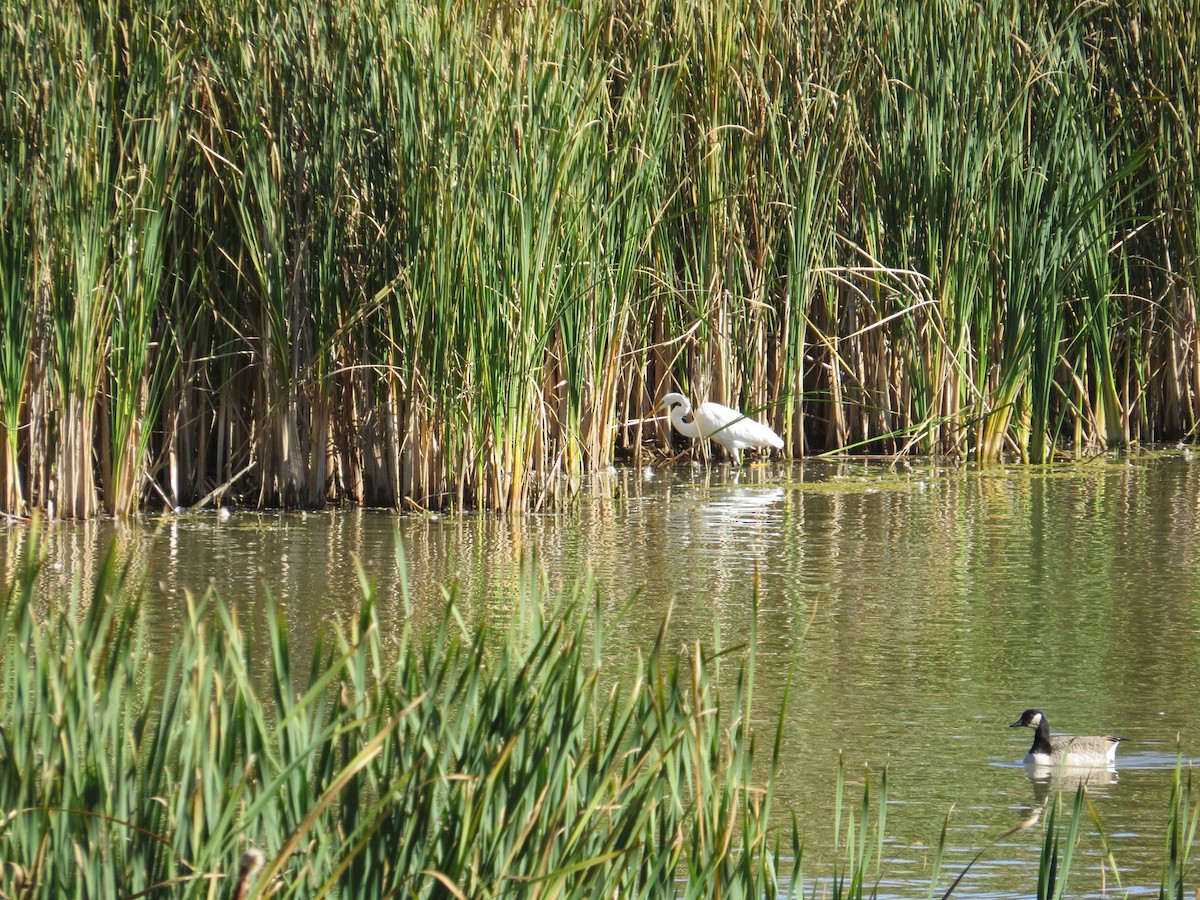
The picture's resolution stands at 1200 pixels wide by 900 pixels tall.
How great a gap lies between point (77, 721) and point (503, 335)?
492 cm


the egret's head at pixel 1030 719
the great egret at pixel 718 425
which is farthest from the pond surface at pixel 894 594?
the great egret at pixel 718 425

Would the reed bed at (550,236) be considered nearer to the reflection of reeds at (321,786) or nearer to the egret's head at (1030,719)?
the egret's head at (1030,719)

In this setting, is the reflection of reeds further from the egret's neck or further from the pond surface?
the egret's neck

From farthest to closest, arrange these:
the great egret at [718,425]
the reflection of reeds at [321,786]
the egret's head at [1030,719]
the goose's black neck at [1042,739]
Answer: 1. the great egret at [718,425]
2. the egret's head at [1030,719]
3. the goose's black neck at [1042,739]
4. the reflection of reeds at [321,786]

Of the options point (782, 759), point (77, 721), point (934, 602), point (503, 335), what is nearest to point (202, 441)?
point (503, 335)

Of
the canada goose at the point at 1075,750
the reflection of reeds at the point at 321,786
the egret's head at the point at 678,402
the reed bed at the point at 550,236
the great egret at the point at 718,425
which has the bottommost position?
the canada goose at the point at 1075,750

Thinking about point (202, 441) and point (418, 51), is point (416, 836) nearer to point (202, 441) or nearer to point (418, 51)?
point (418, 51)

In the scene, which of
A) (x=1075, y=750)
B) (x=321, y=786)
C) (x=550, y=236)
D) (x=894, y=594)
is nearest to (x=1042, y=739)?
(x=1075, y=750)

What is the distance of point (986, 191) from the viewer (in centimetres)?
847

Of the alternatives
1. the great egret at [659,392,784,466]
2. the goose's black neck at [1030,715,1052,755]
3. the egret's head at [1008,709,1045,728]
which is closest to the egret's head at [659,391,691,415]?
the great egret at [659,392,784,466]

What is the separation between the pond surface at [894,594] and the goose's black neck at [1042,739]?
7 cm

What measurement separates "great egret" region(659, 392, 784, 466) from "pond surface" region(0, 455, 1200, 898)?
183mm

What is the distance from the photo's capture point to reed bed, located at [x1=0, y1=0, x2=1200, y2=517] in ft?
22.5

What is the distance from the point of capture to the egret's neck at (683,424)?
27.2 ft
